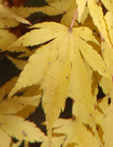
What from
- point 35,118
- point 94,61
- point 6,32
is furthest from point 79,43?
point 35,118

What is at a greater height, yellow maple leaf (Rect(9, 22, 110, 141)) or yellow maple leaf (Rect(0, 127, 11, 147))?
yellow maple leaf (Rect(9, 22, 110, 141))

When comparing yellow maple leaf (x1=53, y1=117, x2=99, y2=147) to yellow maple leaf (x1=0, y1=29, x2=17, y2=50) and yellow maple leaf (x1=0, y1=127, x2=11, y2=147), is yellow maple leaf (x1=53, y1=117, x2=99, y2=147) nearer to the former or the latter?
yellow maple leaf (x1=0, y1=127, x2=11, y2=147)

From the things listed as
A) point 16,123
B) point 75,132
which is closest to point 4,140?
point 16,123

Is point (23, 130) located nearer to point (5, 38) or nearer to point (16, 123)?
point (16, 123)

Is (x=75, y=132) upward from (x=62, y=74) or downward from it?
downward

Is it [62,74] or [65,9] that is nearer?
[62,74]

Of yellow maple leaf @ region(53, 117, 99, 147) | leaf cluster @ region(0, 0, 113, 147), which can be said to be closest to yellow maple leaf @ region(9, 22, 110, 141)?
leaf cluster @ region(0, 0, 113, 147)
